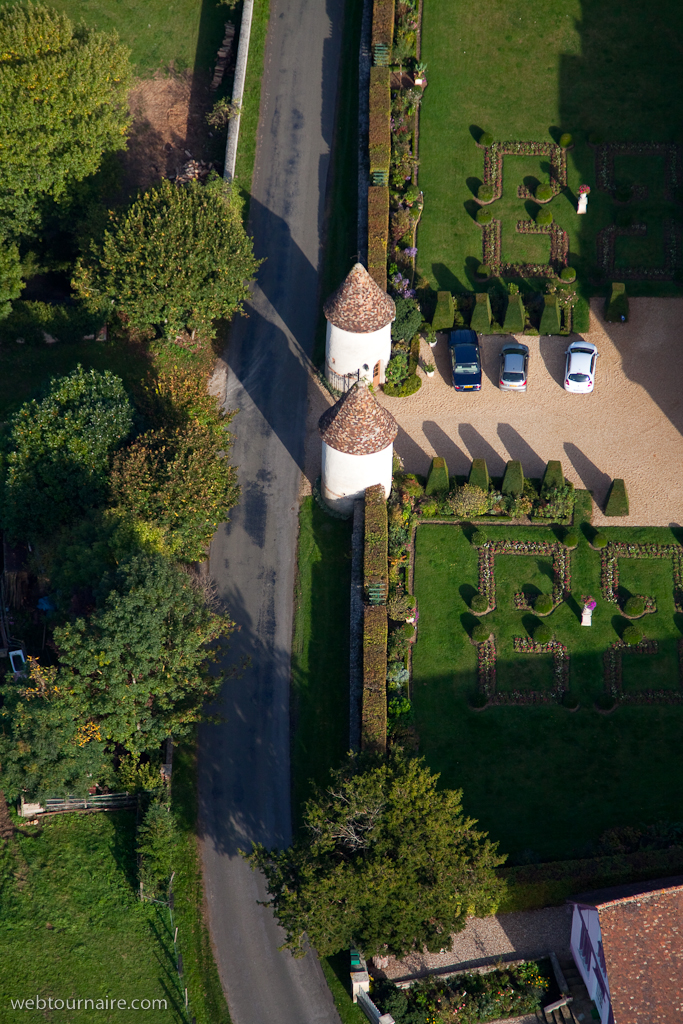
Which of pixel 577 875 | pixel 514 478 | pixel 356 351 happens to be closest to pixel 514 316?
pixel 356 351

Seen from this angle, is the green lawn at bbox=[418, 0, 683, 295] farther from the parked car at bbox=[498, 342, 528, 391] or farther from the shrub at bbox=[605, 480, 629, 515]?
the shrub at bbox=[605, 480, 629, 515]

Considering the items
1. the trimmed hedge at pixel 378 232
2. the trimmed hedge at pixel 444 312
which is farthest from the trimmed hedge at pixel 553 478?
the trimmed hedge at pixel 378 232

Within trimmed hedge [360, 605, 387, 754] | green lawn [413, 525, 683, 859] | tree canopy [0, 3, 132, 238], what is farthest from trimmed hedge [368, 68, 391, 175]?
trimmed hedge [360, 605, 387, 754]

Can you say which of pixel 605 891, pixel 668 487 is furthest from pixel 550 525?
pixel 605 891

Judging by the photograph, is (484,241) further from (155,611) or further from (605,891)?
(605,891)

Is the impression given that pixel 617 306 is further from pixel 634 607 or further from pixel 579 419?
pixel 634 607

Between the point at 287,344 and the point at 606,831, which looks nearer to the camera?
the point at 606,831
